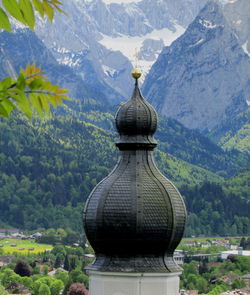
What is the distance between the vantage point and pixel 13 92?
25.6 feet

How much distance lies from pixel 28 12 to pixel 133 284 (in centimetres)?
1929

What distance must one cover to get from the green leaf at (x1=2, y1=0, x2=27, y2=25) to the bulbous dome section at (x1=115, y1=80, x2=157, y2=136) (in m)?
21.0

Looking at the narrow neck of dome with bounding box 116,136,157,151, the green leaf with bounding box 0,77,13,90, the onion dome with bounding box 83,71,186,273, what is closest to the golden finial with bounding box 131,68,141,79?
the narrow neck of dome with bounding box 116,136,157,151

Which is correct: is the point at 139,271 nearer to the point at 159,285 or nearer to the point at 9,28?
the point at 159,285

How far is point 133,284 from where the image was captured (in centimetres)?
2669

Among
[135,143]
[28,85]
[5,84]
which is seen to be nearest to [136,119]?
[135,143]

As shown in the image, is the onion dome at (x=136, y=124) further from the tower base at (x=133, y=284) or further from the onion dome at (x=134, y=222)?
the tower base at (x=133, y=284)

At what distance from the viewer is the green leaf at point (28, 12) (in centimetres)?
774

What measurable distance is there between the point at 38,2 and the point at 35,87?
56cm

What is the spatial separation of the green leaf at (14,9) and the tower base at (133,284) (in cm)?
1903

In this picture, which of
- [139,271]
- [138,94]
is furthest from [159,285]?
[138,94]

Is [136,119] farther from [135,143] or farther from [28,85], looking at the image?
[28,85]

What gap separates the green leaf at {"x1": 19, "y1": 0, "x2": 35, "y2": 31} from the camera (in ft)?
25.4

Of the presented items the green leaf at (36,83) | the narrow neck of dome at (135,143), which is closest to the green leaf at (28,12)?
the green leaf at (36,83)
